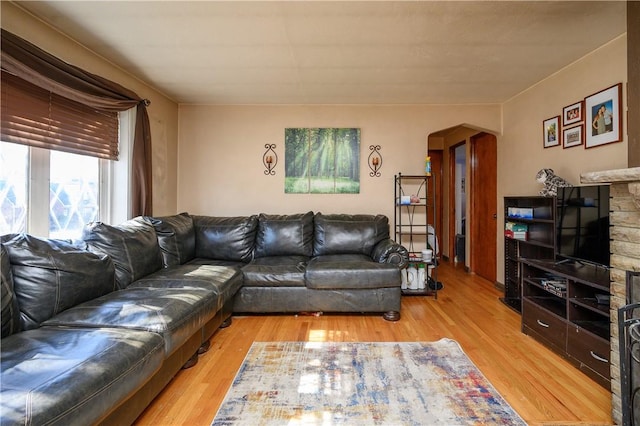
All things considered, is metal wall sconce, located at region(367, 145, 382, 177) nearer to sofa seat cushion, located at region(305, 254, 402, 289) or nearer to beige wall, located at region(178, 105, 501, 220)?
beige wall, located at region(178, 105, 501, 220)

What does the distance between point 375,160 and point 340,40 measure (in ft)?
6.40

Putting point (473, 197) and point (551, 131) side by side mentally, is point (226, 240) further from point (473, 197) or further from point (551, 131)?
point (473, 197)

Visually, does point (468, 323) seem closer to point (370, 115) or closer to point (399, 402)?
point (399, 402)

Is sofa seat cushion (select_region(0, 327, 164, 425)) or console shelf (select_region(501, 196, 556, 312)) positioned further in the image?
console shelf (select_region(501, 196, 556, 312))

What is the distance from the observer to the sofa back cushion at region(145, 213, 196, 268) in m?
2.95

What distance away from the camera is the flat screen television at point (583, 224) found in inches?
85.0

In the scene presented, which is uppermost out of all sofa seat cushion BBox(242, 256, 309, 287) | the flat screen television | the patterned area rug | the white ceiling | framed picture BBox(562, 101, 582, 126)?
the white ceiling

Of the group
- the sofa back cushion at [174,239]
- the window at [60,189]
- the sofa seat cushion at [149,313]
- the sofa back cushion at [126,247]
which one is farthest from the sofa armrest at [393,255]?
the window at [60,189]

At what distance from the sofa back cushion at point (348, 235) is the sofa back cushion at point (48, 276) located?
2.22 m

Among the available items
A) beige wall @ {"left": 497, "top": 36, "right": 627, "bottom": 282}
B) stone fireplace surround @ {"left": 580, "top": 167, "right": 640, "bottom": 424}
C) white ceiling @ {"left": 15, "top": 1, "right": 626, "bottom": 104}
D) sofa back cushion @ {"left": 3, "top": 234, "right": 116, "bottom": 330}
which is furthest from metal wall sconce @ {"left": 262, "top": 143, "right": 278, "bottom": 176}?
stone fireplace surround @ {"left": 580, "top": 167, "right": 640, "bottom": 424}

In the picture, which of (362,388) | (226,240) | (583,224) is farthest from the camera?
(226,240)

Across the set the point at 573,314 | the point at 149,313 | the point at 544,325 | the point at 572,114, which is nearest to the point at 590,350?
the point at 573,314

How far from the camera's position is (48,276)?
1691mm

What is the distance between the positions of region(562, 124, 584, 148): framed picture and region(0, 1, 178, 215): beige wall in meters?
4.37
